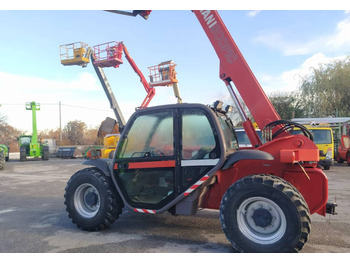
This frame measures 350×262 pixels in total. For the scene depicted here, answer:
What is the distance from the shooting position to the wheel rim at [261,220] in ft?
10.5

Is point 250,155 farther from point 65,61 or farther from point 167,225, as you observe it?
point 65,61

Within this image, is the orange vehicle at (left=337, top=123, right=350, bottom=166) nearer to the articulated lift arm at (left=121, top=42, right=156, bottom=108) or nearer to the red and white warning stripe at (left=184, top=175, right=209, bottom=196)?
the articulated lift arm at (left=121, top=42, right=156, bottom=108)

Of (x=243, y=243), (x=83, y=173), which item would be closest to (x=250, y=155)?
(x=243, y=243)

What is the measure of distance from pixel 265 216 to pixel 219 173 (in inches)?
33.3

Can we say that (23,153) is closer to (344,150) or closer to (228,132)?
(228,132)

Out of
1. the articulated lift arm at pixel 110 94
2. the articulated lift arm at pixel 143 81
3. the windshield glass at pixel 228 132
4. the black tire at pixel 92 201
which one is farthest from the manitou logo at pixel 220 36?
the articulated lift arm at pixel 110 94

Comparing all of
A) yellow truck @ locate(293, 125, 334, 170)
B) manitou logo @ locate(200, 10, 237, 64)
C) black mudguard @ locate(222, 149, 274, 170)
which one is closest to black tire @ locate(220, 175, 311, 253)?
black mudguard @ locate(222, 149, 274, 170)

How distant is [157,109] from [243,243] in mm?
2155

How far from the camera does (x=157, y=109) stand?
13.3 feet

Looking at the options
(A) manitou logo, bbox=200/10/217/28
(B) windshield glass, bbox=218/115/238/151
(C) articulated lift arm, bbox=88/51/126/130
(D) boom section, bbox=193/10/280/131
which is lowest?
(B) windshield glass, bbox=218/115/238/151

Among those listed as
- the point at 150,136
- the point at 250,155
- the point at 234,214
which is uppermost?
the point at 150,136

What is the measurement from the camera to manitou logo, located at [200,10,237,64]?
14.4 feet

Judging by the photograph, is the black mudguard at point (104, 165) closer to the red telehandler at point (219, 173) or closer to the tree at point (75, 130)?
the red telehandler at point (219, 173)

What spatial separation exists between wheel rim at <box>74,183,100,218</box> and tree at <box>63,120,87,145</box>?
35827 mm
